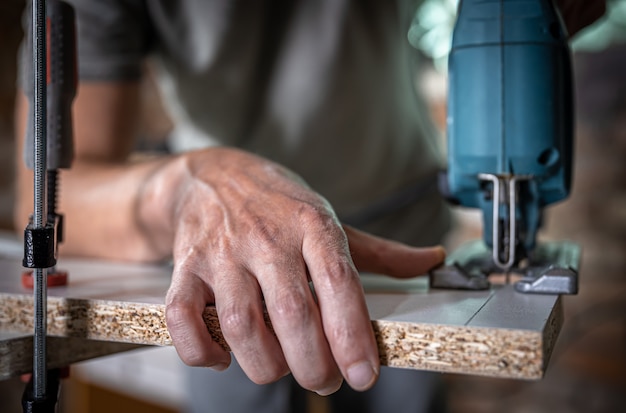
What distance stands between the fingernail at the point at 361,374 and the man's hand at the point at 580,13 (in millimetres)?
502

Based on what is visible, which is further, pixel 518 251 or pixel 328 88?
pixel 328 88

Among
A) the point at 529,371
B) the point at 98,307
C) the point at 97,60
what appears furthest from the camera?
the point at 97,60

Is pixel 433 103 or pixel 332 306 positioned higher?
pixel 433 103

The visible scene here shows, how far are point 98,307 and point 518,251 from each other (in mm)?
467

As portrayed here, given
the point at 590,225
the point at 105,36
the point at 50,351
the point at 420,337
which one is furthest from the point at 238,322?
the point at 590,225

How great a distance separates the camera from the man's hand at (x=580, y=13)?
76cm

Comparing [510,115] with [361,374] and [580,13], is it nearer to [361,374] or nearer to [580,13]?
[580,13]

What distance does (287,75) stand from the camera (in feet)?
3.88

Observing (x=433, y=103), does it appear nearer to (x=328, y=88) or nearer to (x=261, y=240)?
(x=328, y=88)

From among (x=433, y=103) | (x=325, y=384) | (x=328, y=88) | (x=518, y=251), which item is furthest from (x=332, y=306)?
(x=433, y=103)

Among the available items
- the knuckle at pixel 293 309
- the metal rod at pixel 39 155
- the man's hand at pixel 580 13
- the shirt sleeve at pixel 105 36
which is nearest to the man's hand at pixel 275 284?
the knuckle at pixel 293 309

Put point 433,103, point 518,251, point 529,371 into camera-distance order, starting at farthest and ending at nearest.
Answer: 1. point 433,103
2. point 518,251
3. point 529,371

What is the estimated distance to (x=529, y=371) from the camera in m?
0.49

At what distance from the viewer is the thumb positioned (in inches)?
25.3
